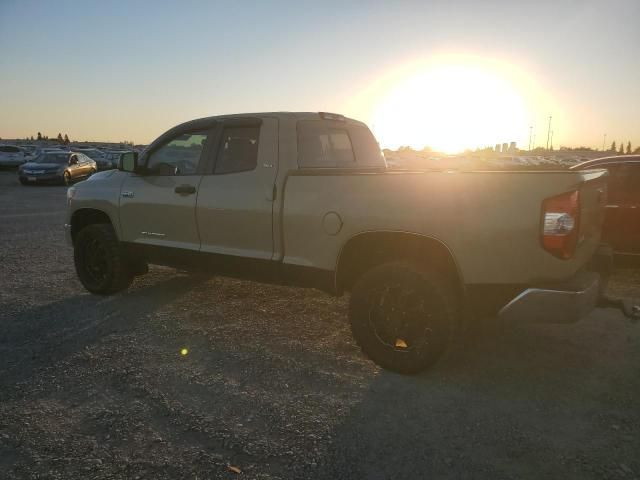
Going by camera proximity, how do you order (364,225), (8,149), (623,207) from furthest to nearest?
(8,149)
(623,207)
(364,225)

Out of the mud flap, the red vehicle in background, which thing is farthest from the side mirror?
the red vehicle in background

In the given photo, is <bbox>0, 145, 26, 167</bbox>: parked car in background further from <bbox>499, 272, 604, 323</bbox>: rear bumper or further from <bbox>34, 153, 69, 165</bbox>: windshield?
<bbox>499, 272, 604, 323</bbox>: rear bumper

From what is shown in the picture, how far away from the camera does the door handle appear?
4.25 m

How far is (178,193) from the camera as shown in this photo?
4.36 metres

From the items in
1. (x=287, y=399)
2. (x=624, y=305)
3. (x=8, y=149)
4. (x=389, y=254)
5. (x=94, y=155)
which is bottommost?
(x=287, y=399)

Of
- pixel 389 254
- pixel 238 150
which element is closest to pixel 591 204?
pixel 389 254

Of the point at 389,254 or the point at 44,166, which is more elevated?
the point at 44,166

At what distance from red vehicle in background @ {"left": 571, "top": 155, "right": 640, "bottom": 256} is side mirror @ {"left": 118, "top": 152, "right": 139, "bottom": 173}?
4.84 metres

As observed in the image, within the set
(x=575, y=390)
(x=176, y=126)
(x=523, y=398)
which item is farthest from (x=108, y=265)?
(x=575, y=390)

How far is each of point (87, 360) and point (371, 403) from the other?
87.9 inches

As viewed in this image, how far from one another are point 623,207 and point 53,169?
2256 centimetres

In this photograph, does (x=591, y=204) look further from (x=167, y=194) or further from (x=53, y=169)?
(x=53, y=169)

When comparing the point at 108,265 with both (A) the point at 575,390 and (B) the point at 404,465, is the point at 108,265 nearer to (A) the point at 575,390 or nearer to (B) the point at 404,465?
(B) the point at 404,465

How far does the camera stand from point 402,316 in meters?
3.30
